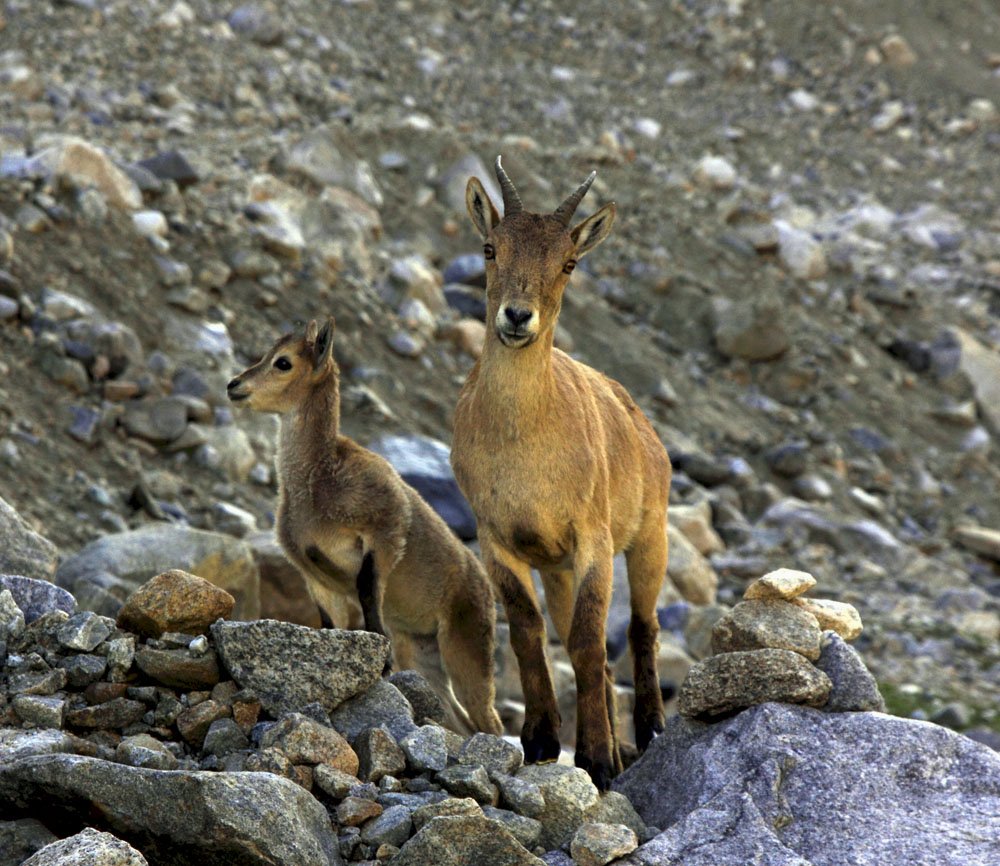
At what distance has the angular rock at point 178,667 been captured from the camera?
5570 mm

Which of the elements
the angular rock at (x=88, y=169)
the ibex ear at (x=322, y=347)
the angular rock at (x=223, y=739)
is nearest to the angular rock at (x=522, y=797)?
the angular rock at (x=223, y=739)

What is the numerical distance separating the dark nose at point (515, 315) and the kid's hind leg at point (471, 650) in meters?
2.53

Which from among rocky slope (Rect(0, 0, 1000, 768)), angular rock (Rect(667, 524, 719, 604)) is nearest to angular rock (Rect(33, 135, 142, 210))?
rocky slope (Rect(0, 0, 1000, 768))

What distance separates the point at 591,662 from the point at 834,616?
138 cm

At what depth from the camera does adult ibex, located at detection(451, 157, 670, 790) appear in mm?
6184

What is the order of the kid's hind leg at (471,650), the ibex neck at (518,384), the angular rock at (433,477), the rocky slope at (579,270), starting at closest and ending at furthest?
the ibex neck at (518,384) → the kid's hind leg at (471,650) → the rocky slope at (579,270) → the angular rock at (433,477)

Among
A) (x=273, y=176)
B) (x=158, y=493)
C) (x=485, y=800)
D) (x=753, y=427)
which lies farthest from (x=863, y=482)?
(x=485, y=800)

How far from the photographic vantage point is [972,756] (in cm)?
567

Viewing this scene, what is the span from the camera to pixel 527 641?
6.36 m

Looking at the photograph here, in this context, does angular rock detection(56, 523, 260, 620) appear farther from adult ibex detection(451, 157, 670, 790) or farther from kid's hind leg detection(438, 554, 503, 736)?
adult ibex detection(451, 157, 670, 790)

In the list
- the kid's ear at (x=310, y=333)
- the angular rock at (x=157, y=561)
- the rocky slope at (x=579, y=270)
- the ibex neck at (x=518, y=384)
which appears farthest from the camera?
the rocky slope at (x=579, y=270)

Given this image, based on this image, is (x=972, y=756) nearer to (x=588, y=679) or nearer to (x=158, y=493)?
(x=588, y=679)

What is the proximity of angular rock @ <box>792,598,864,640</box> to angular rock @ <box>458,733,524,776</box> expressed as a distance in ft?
6.09

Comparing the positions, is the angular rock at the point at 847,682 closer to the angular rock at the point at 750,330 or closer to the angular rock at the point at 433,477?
the angular rock at the point at 433,477
